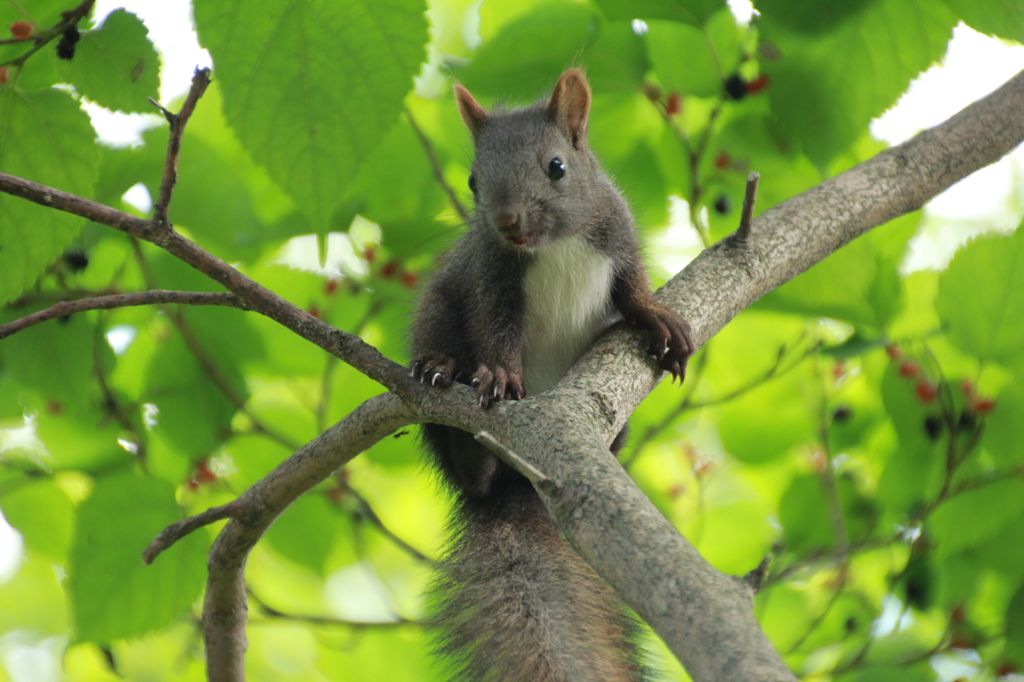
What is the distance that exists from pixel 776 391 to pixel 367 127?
156 centimetres

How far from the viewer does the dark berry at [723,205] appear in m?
2.24

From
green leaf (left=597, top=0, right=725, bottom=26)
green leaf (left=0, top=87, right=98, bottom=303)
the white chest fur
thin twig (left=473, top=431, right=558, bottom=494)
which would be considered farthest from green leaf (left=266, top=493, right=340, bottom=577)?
green leaf (left=597, top=0, right=725, bottom=26)

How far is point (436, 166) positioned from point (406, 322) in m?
0.46

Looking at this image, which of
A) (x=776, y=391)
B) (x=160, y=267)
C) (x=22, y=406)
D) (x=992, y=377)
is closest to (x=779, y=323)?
(x=776, y=391)

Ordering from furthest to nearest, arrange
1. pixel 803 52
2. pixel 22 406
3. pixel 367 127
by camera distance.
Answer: pixel 22 406 → pixel 803 52 → pixel 367 127

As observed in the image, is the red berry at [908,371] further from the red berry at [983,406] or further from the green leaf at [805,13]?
the green leaf at [805,13]

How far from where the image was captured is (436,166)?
85.6 inches

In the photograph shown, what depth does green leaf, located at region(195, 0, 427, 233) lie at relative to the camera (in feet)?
4.29

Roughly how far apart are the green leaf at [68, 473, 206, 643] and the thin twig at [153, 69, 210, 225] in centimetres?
83

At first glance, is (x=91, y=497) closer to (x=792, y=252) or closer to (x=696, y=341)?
(x=696, y=341)

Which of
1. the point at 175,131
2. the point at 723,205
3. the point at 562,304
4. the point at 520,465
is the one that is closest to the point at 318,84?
the point at 175,131

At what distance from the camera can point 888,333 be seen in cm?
220

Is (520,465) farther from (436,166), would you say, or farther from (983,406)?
(983,406)

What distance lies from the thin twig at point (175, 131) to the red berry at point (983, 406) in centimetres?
188
